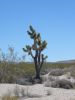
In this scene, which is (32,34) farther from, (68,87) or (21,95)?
(21,95)

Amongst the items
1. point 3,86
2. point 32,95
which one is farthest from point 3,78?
point 32,95

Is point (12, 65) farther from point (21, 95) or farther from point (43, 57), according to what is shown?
point (21, 95)

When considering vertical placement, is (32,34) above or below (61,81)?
above

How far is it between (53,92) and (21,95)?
2151mm

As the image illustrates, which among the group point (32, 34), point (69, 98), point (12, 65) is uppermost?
point (32, 34)

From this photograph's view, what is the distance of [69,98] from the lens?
16359 millimetres

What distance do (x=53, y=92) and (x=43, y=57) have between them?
34.1 feet

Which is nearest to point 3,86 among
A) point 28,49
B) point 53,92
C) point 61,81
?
point 53,92

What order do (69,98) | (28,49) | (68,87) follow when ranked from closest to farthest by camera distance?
(69,98)
(68,87)
(28,49)

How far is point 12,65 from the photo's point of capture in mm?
28547

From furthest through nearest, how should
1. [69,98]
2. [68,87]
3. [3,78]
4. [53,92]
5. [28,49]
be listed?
1. [28,49]
2. [3,78]
3. [68,87]
4. [53,92]
5. [69,98]

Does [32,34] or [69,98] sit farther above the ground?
[32,34]

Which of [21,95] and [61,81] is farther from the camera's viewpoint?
[61,81]

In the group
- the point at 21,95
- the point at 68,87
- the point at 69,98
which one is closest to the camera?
the point at 69,98
